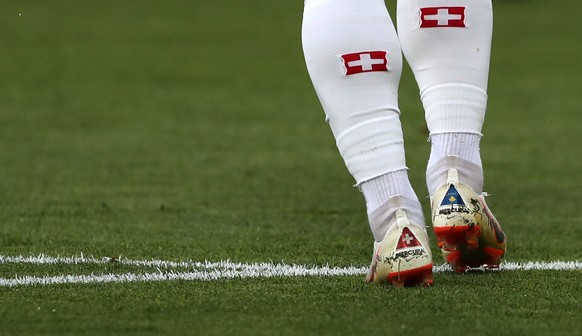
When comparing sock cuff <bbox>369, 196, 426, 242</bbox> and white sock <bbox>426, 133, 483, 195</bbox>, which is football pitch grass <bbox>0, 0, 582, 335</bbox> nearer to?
sock cuff <bbox>369, 196, 426, 242</bbox>

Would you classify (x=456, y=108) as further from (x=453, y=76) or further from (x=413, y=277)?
(x=413, y=277)

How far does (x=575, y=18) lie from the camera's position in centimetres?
1920

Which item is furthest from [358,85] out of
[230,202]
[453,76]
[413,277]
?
[230,202]

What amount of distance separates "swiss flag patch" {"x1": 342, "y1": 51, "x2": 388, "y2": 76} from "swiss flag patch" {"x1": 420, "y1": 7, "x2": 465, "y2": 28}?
1.02 feet

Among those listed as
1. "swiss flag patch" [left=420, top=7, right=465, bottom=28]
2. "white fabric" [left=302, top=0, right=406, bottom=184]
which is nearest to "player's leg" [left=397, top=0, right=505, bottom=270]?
"swiss flag patch" [left=420, top=7, right=465, bottom=28]

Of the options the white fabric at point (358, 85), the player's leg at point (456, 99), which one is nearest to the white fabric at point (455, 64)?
the player's leg at point (456, 99)

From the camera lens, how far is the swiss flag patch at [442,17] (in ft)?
10.5

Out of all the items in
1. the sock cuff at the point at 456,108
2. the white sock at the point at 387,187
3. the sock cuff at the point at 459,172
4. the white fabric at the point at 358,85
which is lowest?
the sock cuff at the point at 459,172

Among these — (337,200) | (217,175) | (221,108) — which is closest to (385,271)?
(337,200)

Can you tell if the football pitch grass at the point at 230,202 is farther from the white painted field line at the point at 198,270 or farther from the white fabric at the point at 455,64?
the white fabric at the point at 455,64

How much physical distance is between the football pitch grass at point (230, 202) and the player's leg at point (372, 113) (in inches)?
5.5

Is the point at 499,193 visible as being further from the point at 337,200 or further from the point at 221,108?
the point at 221,108

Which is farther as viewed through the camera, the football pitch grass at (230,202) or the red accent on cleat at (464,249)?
the red accent on cleat at (464,249)

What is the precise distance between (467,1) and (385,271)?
0.79 m
